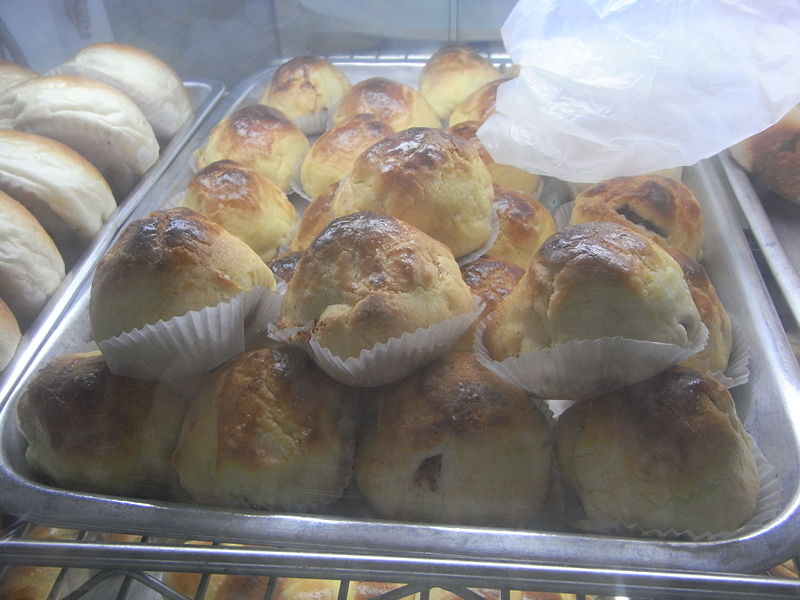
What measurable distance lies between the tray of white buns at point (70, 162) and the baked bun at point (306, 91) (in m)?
0.36

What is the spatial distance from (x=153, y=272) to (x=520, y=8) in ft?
5.46

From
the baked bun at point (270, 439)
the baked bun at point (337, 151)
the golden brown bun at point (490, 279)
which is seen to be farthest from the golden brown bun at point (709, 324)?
the baked bun at point (337, 151)

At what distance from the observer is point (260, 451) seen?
112 centimetres

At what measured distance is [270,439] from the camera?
1131 millimetres

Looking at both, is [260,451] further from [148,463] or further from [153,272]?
[153,272]

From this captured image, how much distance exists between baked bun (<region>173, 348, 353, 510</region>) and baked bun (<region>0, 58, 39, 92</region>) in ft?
6.43

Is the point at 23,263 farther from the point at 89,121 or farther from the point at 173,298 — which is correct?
the point at 173,298

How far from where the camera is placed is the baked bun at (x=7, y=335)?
1554mm

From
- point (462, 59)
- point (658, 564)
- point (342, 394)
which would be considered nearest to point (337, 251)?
point (342, 394)

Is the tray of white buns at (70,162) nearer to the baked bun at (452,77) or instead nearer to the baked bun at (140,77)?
the baked bun at (140,77)

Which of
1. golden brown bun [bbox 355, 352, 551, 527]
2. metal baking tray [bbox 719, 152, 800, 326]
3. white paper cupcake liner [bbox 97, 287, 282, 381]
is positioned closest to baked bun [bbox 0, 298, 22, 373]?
white paper cupcake liner [bbox 97, 287, 282, 381]

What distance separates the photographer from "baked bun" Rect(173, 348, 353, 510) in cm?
112

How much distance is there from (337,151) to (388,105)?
0.47 metres

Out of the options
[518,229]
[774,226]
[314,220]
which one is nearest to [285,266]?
[314,220]
